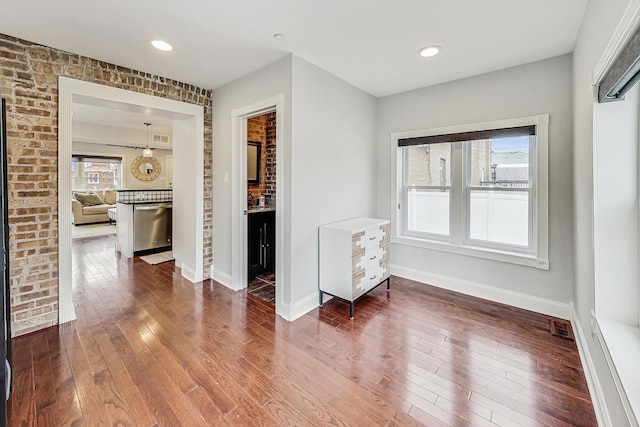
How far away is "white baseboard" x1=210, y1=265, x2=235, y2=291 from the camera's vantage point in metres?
3.52

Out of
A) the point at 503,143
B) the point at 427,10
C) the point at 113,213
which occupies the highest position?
the point at 427,10

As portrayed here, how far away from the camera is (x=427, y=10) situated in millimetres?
1997

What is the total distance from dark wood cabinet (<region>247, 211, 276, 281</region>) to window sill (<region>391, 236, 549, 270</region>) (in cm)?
168

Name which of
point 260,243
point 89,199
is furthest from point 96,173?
point 260,243

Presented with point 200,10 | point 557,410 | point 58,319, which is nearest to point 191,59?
point 200,10

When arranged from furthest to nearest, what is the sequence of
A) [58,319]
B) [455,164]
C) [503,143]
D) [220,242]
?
[220,242]
[455,164]
[503,143]
[58,319]

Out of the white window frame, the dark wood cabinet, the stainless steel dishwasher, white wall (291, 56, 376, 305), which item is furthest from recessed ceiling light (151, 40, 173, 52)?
the stainless steel dishwasher

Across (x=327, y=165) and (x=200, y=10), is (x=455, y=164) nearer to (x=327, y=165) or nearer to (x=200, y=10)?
(x=327, y=165)

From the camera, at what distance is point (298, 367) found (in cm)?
202

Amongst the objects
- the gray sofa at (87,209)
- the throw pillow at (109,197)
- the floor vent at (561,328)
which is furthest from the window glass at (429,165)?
the throw pillow at (109,197)

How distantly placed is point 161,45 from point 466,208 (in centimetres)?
351

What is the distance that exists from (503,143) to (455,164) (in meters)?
0.52

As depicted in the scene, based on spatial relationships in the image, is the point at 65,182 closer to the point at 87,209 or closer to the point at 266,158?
the point at 266,158

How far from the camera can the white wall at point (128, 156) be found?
25.0 ft
